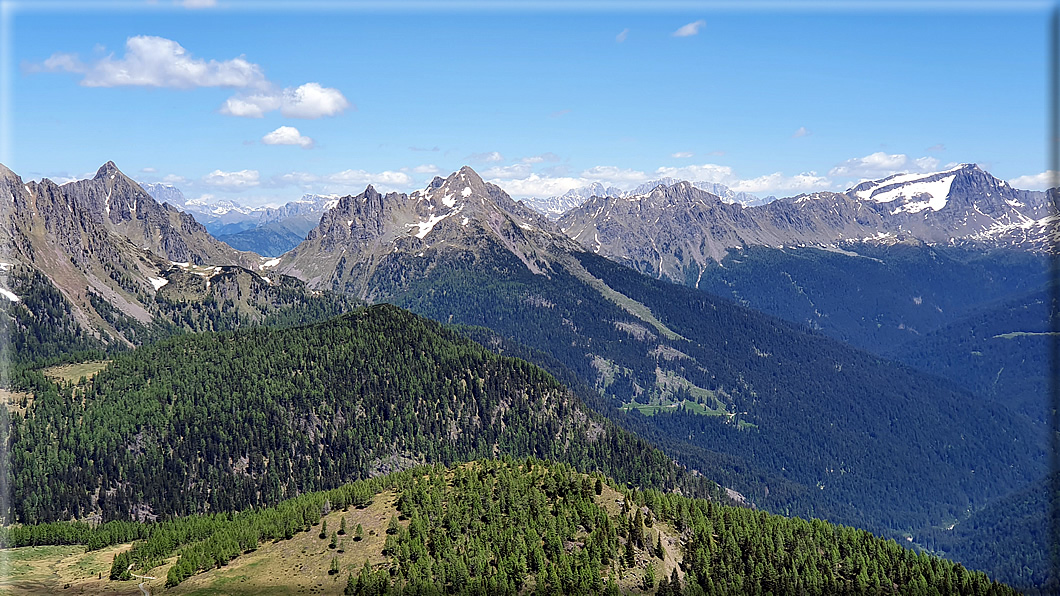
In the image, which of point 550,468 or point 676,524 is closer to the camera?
point 676,524

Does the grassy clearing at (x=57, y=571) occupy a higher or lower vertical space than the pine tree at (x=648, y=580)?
higher

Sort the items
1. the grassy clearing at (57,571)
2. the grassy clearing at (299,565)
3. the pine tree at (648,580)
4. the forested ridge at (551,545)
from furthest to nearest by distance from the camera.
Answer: the grassy clearing at (57,571)
the pine tree at (648,580)
the forested ridge at (551,545)
the grassy clearing at (299,565)

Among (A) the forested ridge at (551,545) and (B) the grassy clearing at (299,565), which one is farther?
(A) the forested ridge at (551,545)

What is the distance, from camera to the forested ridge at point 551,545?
129450 mm

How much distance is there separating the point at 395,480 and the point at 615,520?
52179 mm

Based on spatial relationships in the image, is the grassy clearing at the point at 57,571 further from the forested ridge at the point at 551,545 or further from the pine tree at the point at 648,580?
the pine tree at the point at 648,580

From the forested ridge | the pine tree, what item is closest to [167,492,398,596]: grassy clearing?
the forested ridge

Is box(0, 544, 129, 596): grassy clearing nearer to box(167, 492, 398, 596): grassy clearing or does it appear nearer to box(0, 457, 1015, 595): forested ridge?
box(0, 457, 1015, 595): forested ridge

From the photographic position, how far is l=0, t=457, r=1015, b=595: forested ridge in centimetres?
12945

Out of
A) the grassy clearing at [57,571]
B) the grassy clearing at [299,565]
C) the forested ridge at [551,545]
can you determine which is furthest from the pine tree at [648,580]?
the grassy clearing at [57,571]

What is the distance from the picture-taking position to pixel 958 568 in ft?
516

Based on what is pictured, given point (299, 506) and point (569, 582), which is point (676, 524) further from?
point (299, 506)

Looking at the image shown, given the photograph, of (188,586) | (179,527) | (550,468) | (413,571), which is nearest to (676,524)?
(550,468)

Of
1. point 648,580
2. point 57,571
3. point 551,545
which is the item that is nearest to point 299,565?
point 551,545
